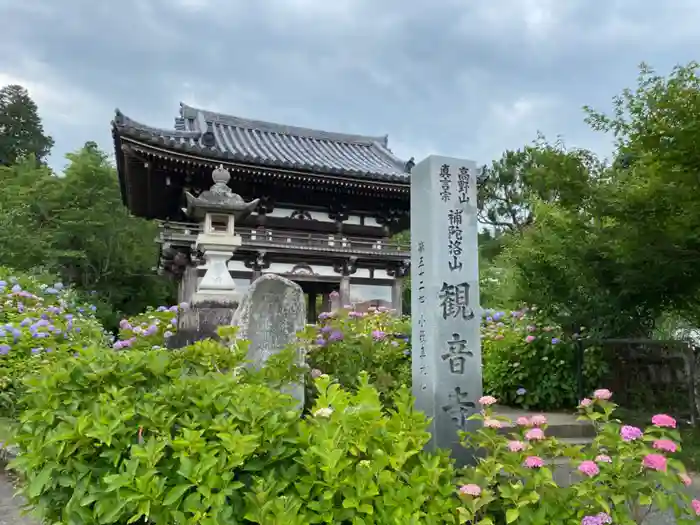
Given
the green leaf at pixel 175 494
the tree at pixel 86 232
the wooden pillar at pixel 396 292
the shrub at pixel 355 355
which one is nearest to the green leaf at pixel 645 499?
the green leaf at pixel 175 494

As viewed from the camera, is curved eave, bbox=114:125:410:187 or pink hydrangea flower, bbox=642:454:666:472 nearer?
pink hydrangea flower, bbox=642:454:666:472

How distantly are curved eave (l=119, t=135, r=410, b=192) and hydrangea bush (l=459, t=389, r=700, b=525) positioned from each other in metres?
10.8

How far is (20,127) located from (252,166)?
27.7m

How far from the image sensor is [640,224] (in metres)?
4.38

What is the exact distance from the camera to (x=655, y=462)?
2.03 metres

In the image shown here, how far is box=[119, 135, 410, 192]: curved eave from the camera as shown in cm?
1128

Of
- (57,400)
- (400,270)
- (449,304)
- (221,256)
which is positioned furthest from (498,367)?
(400,270)

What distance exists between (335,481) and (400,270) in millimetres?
13105

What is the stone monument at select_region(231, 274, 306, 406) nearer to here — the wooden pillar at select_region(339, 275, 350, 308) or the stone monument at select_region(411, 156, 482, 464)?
the stone monument at select_region(411, 156, 482, 464)

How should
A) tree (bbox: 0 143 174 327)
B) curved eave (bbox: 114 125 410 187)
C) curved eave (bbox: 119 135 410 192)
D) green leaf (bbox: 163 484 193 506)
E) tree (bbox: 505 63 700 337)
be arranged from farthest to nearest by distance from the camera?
tree (bbox: 0 143 174 327) < curved eave (bbox: 119 135 410 192) < curved eave (bbox: 114 125 410 187) < tree (bbox: 505 63 700 337) < green leaf (bbox: 163 484 193 506)

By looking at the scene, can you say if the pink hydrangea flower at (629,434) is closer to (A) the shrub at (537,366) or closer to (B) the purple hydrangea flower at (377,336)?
(B) the purple hydrangea flower at (377,336)

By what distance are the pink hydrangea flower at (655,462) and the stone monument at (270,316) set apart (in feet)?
8.87

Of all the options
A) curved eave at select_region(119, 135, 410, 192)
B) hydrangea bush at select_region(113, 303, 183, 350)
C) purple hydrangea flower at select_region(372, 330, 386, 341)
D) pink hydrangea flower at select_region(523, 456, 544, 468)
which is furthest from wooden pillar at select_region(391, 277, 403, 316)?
pink hydrangea flower at select_region(523, 456, 544, 468)

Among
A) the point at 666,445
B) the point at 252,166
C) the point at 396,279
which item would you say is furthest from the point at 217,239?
the point at 396,279
